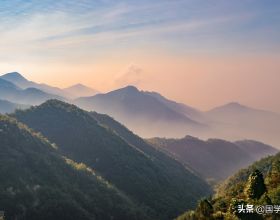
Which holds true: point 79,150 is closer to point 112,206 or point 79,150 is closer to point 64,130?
point 64,130

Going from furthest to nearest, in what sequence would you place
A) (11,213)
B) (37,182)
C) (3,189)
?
(37,182), (3,189), (11,213)

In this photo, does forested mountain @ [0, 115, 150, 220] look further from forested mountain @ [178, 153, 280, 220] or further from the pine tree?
the pine tree

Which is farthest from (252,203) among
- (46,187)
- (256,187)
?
(46,187)

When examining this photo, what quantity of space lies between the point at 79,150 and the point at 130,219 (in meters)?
60.3

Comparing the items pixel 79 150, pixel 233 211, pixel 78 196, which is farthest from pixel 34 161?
pixel 233 211

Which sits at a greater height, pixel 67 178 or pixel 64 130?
pixel 64 130

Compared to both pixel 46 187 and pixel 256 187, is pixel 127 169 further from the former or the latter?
pixel 256 187

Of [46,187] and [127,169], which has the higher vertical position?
[127,169]

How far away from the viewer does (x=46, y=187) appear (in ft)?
402

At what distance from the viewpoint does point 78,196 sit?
418ft

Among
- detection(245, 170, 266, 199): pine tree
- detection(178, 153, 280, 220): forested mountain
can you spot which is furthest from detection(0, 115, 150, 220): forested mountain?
detection(245, 170, 266, 199): pine tree

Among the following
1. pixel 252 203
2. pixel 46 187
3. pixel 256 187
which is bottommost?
pixel 46 187

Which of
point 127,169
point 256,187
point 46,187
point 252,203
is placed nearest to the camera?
point 252,203

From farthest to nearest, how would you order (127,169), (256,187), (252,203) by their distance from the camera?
(127,169)
(256,187)
(252,203)
